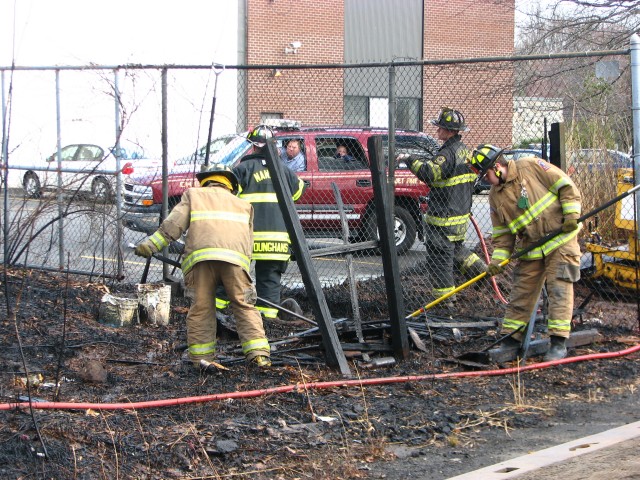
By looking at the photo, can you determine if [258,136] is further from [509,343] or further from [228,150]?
[509,343]

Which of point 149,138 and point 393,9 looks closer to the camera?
point 149,138

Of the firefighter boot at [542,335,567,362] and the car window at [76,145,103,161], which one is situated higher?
the car window at [76,145,103,161]

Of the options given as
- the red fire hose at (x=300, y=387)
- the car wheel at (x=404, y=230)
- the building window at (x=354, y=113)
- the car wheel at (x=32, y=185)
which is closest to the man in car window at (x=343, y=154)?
the car wheel at (x=404, y=230)

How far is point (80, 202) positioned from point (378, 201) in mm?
3716

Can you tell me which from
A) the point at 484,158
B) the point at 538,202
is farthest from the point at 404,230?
the point at 538,202

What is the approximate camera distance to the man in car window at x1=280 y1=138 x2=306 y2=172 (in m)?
9.80

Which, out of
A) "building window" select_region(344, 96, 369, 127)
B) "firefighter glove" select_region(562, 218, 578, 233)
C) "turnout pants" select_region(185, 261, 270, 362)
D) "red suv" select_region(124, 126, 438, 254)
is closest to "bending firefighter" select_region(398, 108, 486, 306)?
"red suv" select_region(124, 126, 438, 254)

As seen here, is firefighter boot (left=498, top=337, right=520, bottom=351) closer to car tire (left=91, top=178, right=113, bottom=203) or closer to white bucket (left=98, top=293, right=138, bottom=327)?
white bucket (left=98, top=293, right=138, bottom=327)

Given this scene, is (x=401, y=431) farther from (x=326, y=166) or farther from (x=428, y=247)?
(x=326, y=166)

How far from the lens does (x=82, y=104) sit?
8.67 m

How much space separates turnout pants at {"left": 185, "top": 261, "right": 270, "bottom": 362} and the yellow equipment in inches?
170

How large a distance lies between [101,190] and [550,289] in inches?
180

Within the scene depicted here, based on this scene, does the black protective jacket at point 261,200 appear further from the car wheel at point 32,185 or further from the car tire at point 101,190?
the car wheel at point 32,185

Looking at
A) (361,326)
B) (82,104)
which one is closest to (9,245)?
(82,104)
